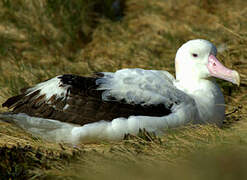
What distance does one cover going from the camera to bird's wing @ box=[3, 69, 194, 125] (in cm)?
348

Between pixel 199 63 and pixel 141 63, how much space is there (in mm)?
1451

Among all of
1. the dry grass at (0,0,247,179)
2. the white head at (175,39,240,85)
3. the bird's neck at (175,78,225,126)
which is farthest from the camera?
the white head at (175,39,240,85)

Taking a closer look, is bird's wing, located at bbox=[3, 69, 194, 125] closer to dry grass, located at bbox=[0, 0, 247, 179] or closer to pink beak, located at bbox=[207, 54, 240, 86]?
dry grass, located at bbox=[0, 0, 247, 179]

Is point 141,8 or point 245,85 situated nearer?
point 245,85

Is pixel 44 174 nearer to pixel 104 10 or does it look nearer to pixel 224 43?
pixel 224 43

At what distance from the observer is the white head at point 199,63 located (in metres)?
3.80

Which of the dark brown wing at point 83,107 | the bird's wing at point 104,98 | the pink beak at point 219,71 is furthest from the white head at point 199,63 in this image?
the dark brown wing at point 83,107

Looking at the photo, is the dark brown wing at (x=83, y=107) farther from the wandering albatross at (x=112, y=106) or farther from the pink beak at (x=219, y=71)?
the pink beak at (x=219, y=71)

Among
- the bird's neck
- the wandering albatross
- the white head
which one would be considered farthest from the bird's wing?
the white head

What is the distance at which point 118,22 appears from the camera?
6602mm

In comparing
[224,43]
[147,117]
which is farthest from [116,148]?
[224,43]

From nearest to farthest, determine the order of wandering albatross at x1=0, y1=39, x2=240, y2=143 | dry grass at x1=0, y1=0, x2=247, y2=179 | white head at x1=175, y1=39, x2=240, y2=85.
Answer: dry grass at x1=0, y1=0, x2=247, y2=179 < wandering albatross at x1=0, y1=39, x2=240, y2=143 < white head at x1=175, y1=39, x2=240, y2=85

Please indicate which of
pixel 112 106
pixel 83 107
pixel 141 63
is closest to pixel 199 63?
pixel 112 106

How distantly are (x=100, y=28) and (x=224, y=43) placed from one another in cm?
207
